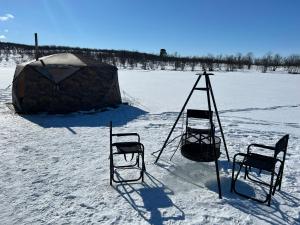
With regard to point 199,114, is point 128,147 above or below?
below

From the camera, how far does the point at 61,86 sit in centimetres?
956

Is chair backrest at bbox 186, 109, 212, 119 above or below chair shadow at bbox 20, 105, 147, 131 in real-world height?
above

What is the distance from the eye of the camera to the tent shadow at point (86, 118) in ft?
26.3

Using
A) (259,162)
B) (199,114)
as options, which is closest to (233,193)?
(259,162)

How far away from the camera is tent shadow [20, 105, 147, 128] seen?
802cm

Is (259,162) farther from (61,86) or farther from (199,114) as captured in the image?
(61,86)

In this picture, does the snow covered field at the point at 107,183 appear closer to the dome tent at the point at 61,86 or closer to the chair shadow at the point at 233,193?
the chair shadow at the point at 233,193

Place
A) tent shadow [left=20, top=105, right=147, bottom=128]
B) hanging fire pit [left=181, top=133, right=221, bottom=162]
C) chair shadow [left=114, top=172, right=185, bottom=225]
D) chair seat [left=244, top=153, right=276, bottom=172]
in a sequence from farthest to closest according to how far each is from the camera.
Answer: tent shadow [left=20, top=105, right=147, bottom=128]
hanging fire pit [left=181, top=133, right=221, bottom=162]
chair seat [left=244, top=153, right=276, bottom=172]
chair shadow [left=114, top=172, right=185, bottom=225]

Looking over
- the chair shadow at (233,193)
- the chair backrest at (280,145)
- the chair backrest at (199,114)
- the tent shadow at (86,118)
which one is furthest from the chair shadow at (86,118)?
the chair backrest at (280,145)

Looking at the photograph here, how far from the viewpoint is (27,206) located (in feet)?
11.9

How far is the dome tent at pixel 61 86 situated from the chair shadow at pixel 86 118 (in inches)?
18.3

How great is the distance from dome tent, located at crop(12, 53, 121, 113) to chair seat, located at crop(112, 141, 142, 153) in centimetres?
574

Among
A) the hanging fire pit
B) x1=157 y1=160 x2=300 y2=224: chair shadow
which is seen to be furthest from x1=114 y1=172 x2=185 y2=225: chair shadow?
the hanging fire pit

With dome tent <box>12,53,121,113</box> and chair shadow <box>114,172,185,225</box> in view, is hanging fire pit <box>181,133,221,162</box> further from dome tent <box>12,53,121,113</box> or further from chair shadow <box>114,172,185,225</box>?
dome tent <box>12,53,121,113</box>
